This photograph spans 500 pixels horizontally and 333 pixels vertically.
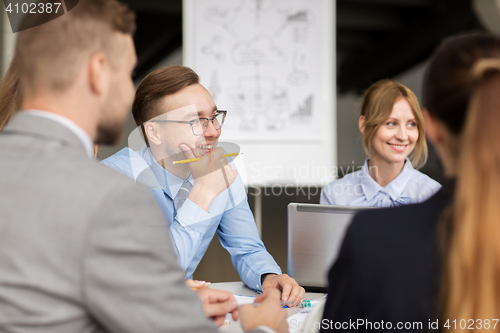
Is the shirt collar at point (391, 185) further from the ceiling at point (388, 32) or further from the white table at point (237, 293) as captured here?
the white table at point (237, 293)

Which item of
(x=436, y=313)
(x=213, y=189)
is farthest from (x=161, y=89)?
(x=436, y=313)

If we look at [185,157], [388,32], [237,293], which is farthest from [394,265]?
[388,32]

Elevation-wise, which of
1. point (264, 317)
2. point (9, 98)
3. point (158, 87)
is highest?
point (158, 87)

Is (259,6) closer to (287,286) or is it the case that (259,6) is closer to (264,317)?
(287,286)

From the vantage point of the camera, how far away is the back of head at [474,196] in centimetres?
54

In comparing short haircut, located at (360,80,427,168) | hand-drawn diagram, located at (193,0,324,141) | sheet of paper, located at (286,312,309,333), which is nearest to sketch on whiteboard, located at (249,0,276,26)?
hand-drawn diagram, located at (193,0,324,141)

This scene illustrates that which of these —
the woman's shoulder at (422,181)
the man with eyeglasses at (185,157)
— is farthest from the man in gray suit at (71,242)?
the woman's shoulder at (422,181)

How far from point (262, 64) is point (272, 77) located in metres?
0.13

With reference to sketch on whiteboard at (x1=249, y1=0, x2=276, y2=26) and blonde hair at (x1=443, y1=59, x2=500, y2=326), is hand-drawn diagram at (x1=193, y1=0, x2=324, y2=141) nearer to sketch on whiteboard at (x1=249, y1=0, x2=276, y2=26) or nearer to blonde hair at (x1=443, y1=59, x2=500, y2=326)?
sketch on whiteboard at (x1=249, y1=0, x2=276, y2=26)

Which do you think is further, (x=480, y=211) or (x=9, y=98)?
(x=9, y=98)

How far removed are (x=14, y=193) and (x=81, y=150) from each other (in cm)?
12

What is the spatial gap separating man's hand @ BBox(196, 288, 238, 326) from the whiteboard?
2.06 meters

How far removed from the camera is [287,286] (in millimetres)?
1222

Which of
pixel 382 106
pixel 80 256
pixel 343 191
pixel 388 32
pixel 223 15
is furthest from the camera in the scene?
pixel 388 32
